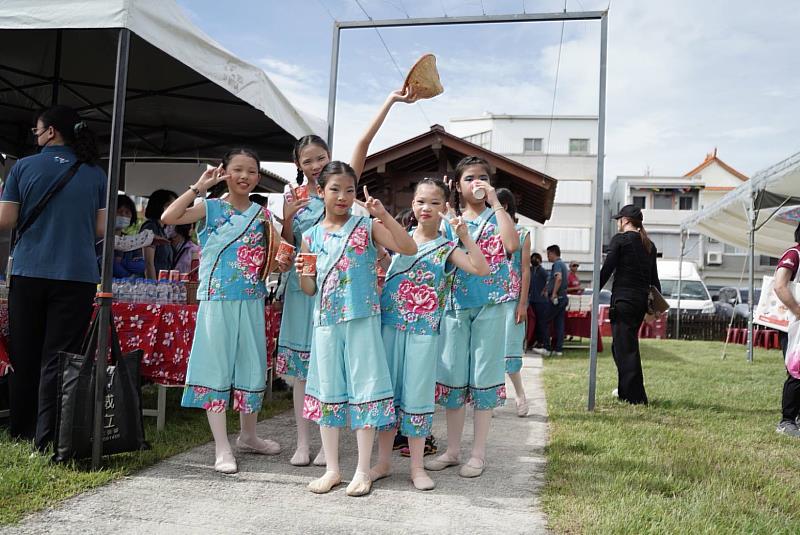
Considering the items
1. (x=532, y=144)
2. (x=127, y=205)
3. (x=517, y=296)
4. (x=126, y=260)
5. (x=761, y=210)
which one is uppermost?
(x=532, y=144)

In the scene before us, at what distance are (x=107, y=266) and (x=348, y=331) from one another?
1.31m

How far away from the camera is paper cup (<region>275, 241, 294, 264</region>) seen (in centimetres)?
348

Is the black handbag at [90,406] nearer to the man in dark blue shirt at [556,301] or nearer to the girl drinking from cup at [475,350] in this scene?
the girl drinking from cup at [475,350]

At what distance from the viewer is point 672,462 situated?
409 centimetres

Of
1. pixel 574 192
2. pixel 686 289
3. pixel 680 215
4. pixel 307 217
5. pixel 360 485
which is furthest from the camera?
pixel 680 215

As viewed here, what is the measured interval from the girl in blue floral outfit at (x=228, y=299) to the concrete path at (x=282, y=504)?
0.93 feet

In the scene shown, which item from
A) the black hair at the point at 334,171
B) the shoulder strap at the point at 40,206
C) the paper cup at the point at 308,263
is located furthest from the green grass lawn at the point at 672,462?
the shoulder strap at the point at 40,206

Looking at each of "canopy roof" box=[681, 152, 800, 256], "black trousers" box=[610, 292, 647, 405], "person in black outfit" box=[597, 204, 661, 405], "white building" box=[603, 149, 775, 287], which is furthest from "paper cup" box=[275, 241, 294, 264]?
"white building" box=[603, 149, 775, 287]

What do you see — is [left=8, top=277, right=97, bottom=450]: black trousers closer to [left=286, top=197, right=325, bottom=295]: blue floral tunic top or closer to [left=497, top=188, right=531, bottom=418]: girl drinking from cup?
[left=286, top=197, right=325, bottom=295]: blue floral tunic top

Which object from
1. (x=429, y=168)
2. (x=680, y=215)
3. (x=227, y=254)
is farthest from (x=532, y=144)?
(x=227, y=254)

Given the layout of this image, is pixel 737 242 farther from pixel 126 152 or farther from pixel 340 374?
pixel 340 374

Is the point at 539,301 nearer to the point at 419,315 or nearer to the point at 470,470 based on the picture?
the point at 470,470

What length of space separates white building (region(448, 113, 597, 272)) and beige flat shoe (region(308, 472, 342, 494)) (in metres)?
34.4

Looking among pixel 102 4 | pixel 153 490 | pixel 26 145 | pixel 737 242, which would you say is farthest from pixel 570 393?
pixel 737 242
